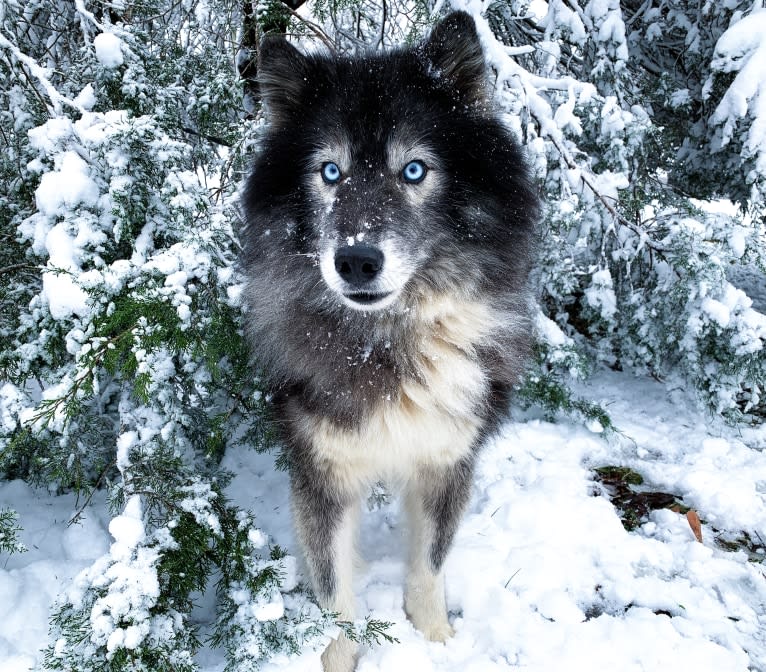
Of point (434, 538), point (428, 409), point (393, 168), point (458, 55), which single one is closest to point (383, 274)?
point (393, 168)

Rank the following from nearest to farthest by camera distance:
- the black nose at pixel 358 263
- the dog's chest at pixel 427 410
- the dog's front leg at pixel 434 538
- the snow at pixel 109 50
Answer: the black nose at pixel 358 263, the dog's chest at pixel 427 410, the dog's front leg at pixel 434 538, the snow at pixel 109 50

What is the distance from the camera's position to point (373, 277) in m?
1.84

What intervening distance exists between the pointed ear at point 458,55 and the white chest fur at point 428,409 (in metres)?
0.89

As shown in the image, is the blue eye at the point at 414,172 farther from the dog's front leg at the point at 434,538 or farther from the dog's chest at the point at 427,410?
the dog's front leg at the point at 434,538

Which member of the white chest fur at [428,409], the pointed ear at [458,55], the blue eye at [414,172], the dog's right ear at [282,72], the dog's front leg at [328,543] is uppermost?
the pointed ear at [458,55]

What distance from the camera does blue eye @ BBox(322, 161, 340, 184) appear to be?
6.98 ft

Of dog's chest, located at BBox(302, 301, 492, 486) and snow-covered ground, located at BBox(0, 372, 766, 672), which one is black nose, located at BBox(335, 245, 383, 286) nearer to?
dog's chest, located at BBox(302, 301, 492, 486)

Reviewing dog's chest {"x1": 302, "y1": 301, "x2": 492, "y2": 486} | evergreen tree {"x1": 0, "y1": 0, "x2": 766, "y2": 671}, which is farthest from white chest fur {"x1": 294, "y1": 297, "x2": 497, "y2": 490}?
evergreen tree {"x1": 0, "y1": 0, "x2": 766, "y2": 671}

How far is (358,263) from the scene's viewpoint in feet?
5.96

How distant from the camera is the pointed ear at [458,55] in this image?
218cm

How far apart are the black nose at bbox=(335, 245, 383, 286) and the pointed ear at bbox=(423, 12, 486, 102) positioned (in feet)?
2.95

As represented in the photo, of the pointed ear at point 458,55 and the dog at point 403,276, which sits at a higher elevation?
the pointed ear at point 458,55

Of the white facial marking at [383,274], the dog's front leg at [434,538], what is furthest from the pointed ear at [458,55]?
the dog's front leg at [434,538]

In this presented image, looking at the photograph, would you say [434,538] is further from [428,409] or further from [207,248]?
[207,248]
